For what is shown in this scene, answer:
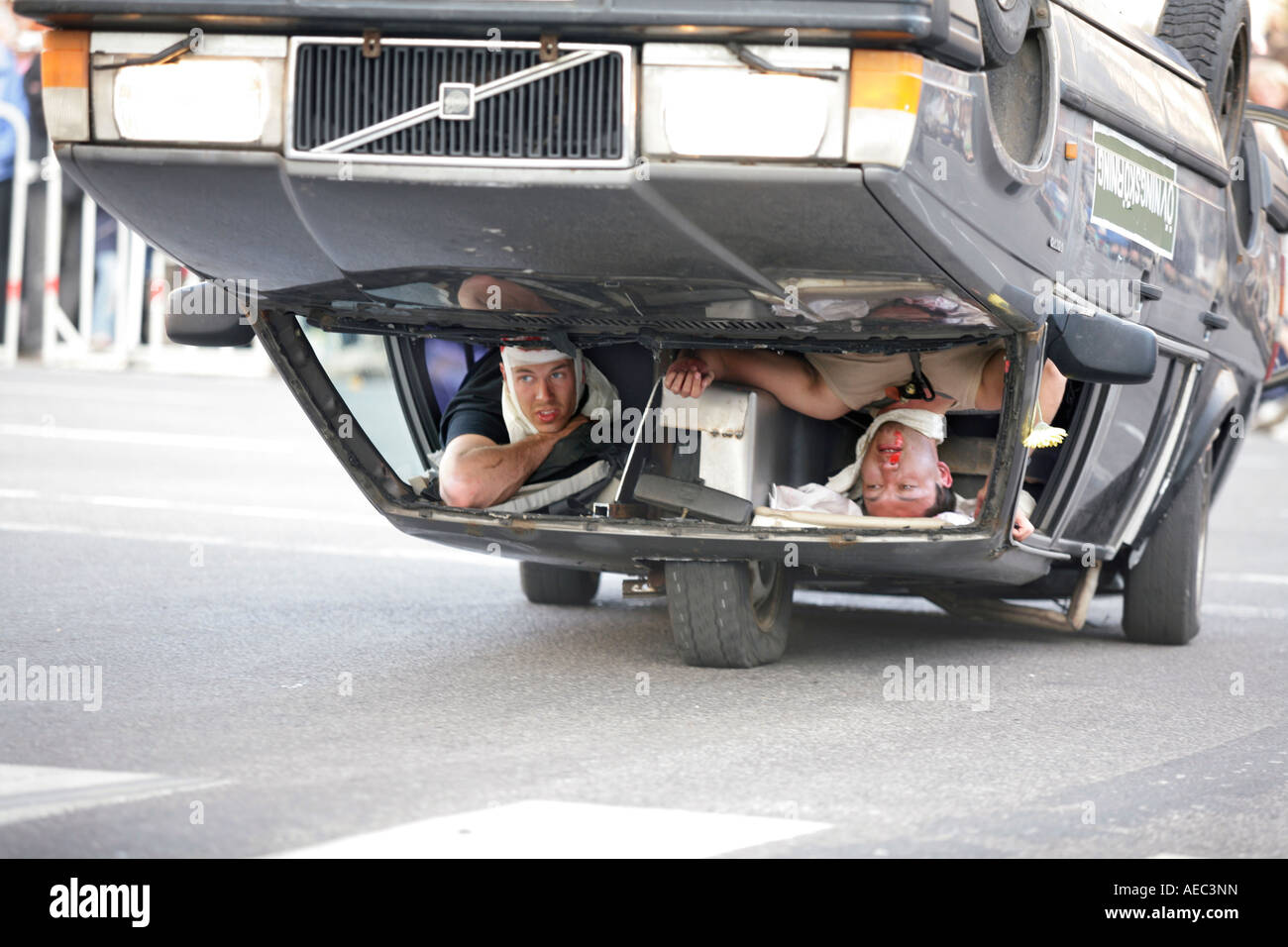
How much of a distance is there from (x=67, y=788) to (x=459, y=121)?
66.2 inches

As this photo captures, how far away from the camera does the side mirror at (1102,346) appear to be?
5.04m

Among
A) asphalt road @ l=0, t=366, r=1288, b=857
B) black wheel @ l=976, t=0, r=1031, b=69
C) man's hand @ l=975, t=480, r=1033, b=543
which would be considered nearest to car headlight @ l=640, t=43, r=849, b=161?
black wheel @ l=976, t=0, r=1031, b=69

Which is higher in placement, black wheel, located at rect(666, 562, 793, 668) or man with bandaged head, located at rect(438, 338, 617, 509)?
man with bandaged head, located at rect(438, 338, 617, 509)

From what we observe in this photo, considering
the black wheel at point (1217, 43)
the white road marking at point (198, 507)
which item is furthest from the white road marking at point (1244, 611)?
the white road marking at point (198, 507)

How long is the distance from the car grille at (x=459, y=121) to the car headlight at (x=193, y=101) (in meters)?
0.11

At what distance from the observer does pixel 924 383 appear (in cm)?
556

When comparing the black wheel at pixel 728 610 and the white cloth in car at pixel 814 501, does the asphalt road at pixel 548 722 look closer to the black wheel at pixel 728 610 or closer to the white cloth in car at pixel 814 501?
the black wheel at pixel 728 610

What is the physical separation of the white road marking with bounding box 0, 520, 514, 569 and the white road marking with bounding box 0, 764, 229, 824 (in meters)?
4.44

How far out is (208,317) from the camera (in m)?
5.63

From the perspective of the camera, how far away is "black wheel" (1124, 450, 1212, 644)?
266 inches

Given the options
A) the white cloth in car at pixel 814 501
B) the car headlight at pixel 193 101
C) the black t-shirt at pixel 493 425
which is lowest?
the white cloth in car at pixel 814 501

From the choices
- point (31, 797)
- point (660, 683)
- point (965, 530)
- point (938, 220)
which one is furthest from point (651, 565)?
Answer: point (31, 797)

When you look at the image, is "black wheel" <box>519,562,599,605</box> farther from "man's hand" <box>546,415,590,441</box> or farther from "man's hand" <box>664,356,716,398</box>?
"man's hand" <box>664,356,716,398</box>

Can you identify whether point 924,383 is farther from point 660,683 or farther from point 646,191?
point 646,191
